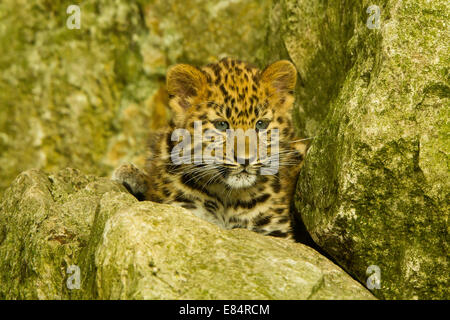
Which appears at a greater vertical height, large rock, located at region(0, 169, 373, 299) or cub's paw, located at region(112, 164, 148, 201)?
cub's paw, located at region(112, 164, 148, 201)

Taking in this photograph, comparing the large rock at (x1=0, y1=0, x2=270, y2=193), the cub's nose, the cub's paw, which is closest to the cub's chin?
the cub's nose

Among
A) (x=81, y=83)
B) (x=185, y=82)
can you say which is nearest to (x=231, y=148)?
(x=185, y=82)

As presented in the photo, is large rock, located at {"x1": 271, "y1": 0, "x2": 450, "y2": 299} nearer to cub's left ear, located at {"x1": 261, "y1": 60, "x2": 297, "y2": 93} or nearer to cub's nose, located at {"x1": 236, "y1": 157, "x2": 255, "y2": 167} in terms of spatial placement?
cub's nose, located at {"x1": 236, "y1": 157, "x2": 255, "y2": 167}

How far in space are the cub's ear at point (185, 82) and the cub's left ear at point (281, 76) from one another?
744 millimetres

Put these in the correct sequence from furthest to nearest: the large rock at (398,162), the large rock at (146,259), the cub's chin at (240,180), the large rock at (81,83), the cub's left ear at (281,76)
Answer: the large rock at (81,83) → the cub's left ear at (281,76) → the cub's chin at (240,180) → the large rock at (398,162) → the large rock at (146,259)

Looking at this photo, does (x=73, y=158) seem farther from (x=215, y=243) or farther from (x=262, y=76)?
(x=215, y=243)

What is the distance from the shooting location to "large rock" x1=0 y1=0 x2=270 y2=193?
11.6 meters

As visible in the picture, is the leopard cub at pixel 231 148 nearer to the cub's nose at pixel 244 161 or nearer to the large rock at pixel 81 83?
the cub's nose at pixel 244 161

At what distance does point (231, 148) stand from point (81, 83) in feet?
18.9

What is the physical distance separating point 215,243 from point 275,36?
15.0ft

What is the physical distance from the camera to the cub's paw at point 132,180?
27.3 ft

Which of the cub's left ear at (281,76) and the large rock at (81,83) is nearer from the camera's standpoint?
the cub's left ear at (281,76)

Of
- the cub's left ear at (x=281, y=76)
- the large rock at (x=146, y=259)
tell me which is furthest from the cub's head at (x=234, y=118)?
the large rock at (x=146, y=259)
